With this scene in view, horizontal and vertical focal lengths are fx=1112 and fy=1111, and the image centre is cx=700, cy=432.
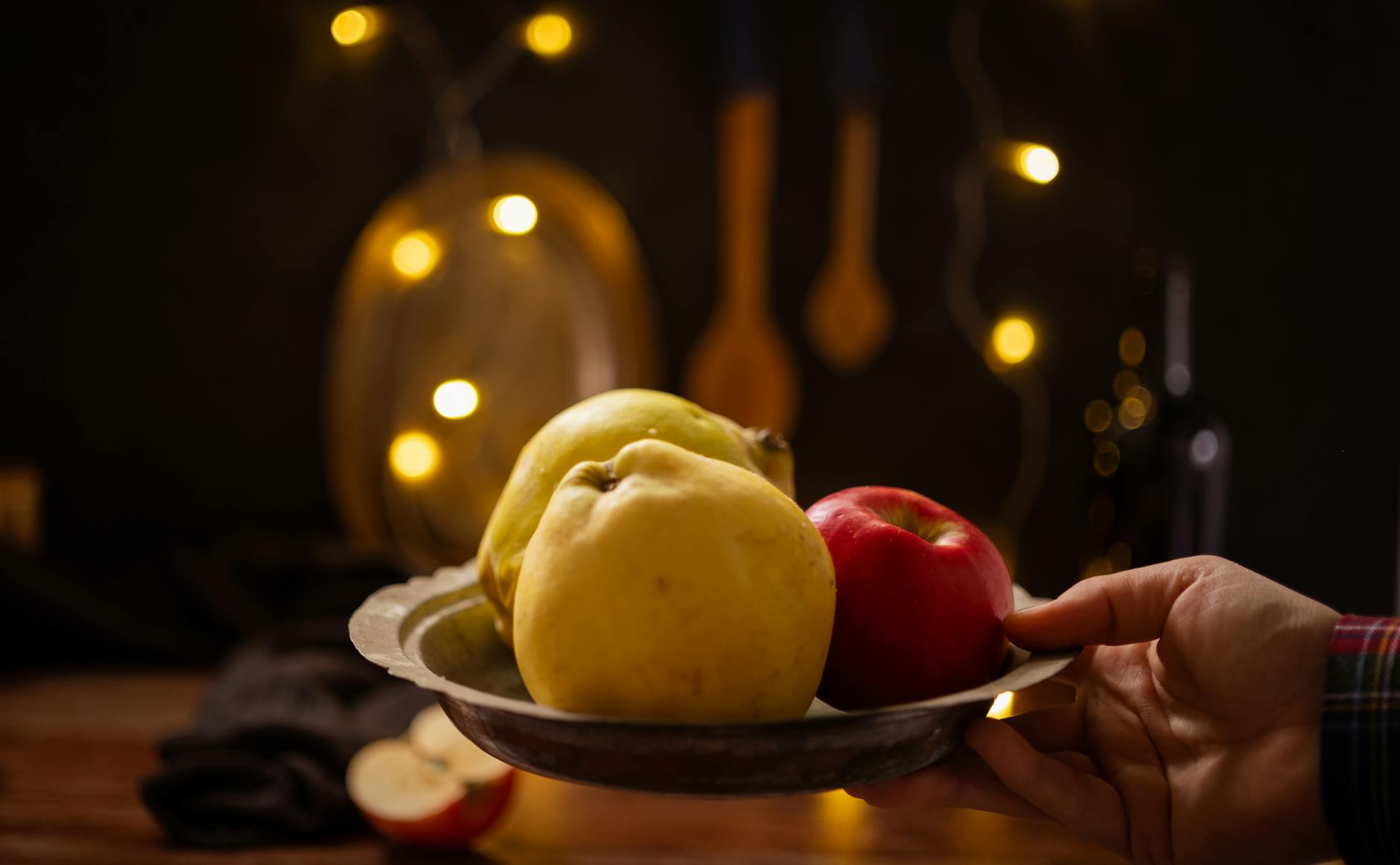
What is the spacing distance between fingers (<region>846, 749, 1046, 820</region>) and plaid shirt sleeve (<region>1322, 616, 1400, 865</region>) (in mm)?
153

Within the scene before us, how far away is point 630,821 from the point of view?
898mm

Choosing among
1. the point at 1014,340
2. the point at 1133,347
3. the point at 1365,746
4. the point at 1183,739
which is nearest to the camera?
the point at 1365,746

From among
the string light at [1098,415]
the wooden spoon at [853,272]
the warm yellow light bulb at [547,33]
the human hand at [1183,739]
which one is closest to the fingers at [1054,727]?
the human hand at [1183,739]

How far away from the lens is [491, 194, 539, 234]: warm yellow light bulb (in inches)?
60.6

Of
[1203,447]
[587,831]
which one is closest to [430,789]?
[587,831]

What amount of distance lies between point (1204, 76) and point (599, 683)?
1.29m

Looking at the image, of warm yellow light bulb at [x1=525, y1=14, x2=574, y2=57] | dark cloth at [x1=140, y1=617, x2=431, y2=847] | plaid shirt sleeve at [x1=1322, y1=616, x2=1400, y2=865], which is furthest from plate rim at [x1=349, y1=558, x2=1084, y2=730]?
warm yellow light bulb at [x1=525, y1=14, x2=574, y2=57]

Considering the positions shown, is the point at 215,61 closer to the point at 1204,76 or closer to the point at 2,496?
the point at 2,496

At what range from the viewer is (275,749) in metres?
0.96

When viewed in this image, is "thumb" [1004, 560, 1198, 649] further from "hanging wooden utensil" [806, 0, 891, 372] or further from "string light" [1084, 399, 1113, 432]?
"hanging wooden utensil" [806, 0, 891, 372]

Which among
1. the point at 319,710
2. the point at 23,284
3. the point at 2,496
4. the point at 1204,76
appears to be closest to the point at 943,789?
the point at 319,710

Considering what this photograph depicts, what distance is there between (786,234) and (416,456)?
59 centimetres

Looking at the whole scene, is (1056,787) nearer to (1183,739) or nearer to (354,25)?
(1183,739)

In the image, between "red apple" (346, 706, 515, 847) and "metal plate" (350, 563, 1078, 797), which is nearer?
"metal plate" (350, 563, 1078, 797)
